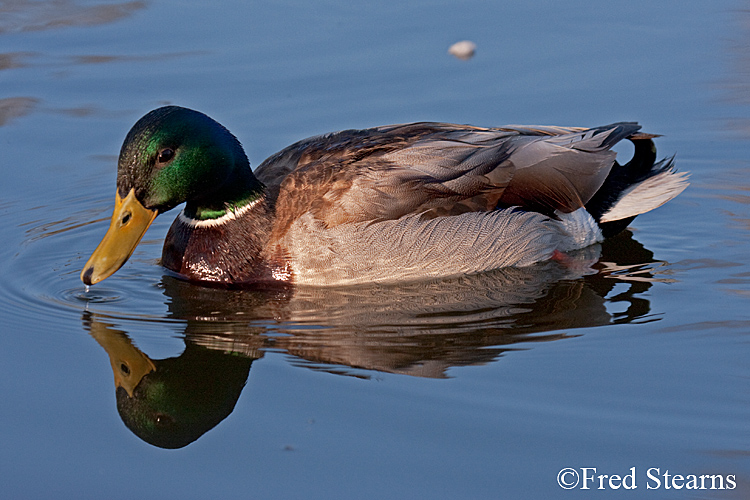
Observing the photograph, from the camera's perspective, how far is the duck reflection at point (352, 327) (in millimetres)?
5348

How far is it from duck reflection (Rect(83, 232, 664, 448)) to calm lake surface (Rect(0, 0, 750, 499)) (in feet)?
0.07

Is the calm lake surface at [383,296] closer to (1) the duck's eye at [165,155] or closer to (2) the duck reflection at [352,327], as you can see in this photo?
(2) the duck reflection at [352,327]

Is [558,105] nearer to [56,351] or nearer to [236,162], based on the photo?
[236,162]

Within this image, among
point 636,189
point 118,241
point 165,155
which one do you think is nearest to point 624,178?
point 636,189

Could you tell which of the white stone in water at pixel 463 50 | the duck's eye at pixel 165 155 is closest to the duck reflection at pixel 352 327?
the duck's eye at pixel 165 155

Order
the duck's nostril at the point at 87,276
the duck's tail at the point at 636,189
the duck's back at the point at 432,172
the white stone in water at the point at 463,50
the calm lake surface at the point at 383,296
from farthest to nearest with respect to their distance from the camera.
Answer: the white stone in water at the point at 463,50 < the duck's tail at the point at 636,189 < the duck's back at the point at 432,172 < the duck's nostril at the point at 87,276 < the calm lake surface at the point at 383,296

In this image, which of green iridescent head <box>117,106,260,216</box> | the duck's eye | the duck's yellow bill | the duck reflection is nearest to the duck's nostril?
the duck's yellow bill

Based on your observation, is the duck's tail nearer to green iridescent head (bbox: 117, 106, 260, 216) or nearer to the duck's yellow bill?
green iridescent head (bbox: 117, 106, 260, 216)

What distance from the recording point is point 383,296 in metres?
6.53

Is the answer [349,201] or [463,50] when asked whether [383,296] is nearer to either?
[349,201]

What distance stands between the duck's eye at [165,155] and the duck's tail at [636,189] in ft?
9.54

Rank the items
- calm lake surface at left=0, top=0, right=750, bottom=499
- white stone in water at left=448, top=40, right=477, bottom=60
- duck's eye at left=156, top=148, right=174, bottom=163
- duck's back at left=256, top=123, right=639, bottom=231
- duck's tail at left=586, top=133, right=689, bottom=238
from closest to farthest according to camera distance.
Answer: calm lake surface at left=0, top=0, right=750, bottom=499 → duck's eye at left=156, top=148, right=174, bottom=163 → duck's back at left=256, top=123, right=639, bottom=231 → duck's tail at left=586, top=133, right=689, bottom=238 → white stone in water at left=448, top=40, right=477, bottom=60

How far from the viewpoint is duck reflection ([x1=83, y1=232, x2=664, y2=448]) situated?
5.35 m

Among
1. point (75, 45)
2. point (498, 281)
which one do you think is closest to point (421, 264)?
point (498, 281)
